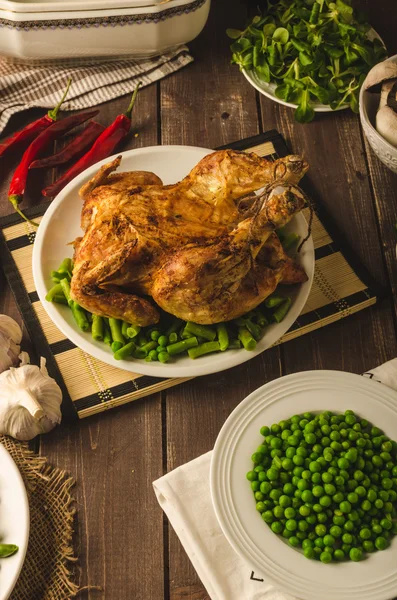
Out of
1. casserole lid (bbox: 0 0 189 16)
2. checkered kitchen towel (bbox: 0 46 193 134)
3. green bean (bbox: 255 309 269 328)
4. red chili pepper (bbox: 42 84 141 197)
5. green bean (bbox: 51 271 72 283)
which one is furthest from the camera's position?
checkered kitchen towel (bbox: 0 46 193 134)

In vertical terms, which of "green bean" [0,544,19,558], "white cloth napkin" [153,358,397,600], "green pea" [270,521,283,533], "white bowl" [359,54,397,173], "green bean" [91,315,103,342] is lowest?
"white cloth napkin" [153,358,397,600]

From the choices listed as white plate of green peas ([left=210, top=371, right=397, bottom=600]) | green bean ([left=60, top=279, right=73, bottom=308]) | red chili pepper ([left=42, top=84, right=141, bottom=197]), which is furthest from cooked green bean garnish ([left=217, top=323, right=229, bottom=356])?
red chili pepper ([left=42, top=84, right=141, bottom=197])

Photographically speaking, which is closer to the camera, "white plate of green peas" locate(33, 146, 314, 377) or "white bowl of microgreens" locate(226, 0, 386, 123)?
"white plate of green peas" locate(33, 146, 314, 377)

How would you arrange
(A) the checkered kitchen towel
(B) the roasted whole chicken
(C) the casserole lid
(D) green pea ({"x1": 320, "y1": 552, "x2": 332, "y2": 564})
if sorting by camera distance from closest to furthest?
(D) green pea ({"x1": 320, "y1": 552, "x2": 332, "y2": 564})
(B) the roasted whole chicken
(C) the casserole lid
(A) the checkered kitchen towel

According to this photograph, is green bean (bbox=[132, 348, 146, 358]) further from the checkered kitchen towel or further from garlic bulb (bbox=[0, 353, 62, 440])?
the checkered kitchen towel

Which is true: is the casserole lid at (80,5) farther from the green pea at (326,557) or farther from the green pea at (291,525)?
the green pea at (326,557)

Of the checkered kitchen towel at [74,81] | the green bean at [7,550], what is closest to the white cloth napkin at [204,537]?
the green bean at [7,550]
